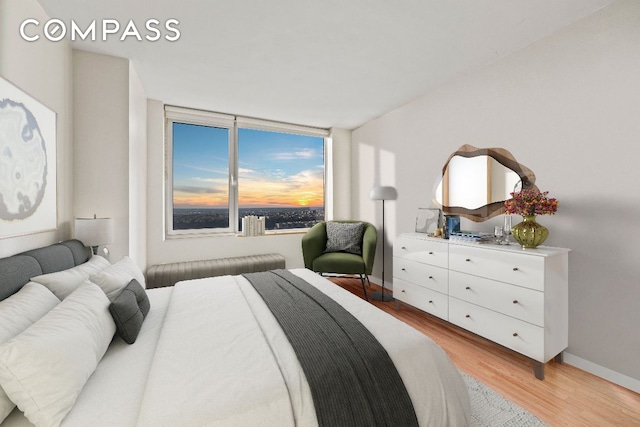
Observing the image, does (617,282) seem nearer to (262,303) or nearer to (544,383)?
(544,383)

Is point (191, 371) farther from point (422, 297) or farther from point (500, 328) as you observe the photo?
point (422, 297)

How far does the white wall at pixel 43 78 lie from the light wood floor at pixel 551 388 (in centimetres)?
330

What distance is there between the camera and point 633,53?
69.6 inches

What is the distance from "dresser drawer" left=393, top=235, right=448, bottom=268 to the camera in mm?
2592

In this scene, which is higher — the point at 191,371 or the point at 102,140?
the point at 102,140

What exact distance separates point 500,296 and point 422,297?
2.64 feet

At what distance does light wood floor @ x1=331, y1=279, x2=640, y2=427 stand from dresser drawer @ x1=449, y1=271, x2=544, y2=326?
1.35ft

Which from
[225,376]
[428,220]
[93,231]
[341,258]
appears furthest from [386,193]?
[93,231]

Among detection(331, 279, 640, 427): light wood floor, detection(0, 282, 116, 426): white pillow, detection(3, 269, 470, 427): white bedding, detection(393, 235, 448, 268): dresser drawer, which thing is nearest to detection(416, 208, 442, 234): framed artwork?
detection(393, 235, 448, 268): dresser drawer

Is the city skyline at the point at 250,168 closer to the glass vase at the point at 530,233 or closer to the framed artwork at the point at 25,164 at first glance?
the framed artwork at the point at 25,164

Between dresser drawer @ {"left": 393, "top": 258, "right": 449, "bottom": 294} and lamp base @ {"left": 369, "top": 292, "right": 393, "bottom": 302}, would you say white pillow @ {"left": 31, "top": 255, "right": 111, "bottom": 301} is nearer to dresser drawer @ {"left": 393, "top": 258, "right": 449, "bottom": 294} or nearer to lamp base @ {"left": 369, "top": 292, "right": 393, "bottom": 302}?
dresser drawer @ {"left": 393, "top": 258, "right": 449, "bottom": 294}

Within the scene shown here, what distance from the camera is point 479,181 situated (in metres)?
2.73

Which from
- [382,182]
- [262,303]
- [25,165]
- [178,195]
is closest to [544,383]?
[262,303]

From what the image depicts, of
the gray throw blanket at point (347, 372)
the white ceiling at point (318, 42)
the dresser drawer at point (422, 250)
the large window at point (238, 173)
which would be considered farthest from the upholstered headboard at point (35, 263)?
the dresser drawer at point (422, 250)
